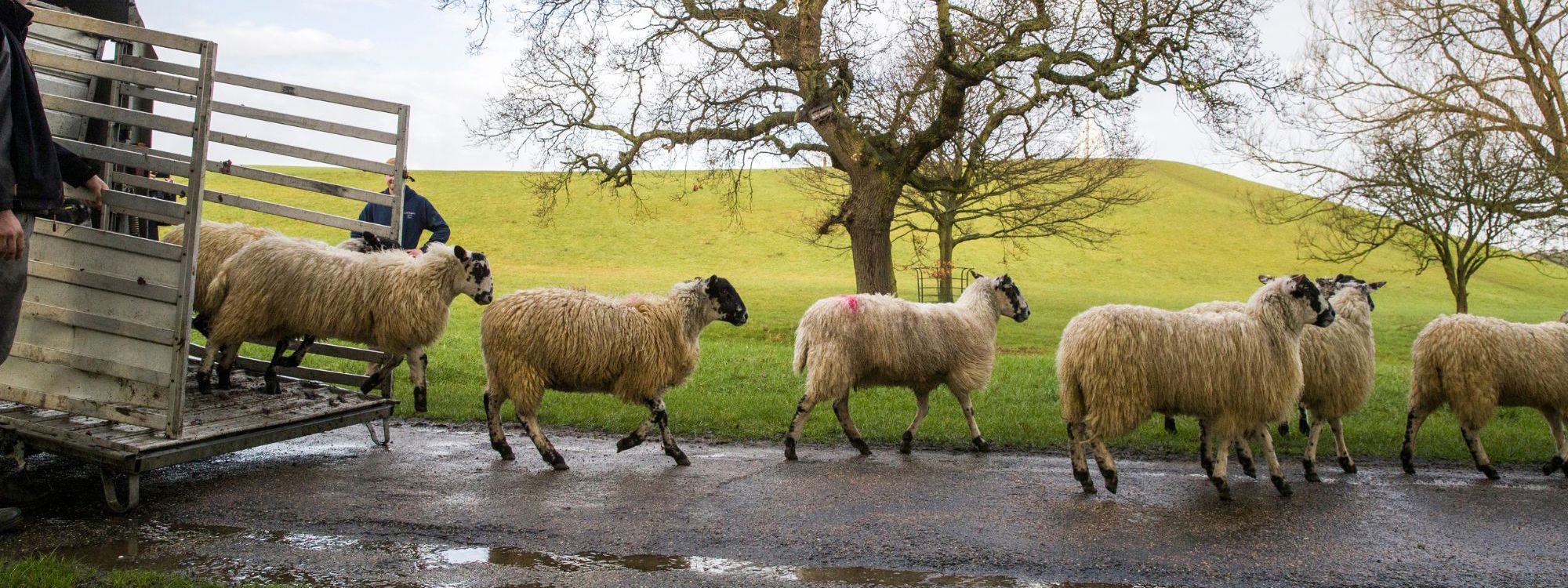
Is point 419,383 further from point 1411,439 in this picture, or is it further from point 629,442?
point 1411,439

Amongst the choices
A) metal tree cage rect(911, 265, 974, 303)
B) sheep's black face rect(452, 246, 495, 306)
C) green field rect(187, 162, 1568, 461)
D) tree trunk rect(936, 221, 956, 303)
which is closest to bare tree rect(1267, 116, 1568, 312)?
green field rect(187, 162, 1568, 461)

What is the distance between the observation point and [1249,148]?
26141mm

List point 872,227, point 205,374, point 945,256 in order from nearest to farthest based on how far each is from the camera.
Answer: point 205,374, point 872,227, point 945,256

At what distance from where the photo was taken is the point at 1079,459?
8156mm

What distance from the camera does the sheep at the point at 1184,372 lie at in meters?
8.09

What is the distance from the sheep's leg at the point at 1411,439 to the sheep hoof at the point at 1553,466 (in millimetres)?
1071

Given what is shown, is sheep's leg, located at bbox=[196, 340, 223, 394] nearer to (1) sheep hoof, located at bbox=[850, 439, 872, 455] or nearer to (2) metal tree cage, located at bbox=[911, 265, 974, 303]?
(1) sheep hoof, located at bbox=[850, 439, 872, 455]

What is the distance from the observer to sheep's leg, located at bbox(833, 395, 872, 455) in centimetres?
974

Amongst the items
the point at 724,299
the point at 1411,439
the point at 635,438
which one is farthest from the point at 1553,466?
the point at 635,438

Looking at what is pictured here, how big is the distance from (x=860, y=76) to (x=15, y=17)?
1526 centimetres

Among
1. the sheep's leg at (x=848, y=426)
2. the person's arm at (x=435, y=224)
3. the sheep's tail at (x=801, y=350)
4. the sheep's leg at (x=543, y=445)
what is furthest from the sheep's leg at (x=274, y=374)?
the sheep's leg at (x=848, y=426)

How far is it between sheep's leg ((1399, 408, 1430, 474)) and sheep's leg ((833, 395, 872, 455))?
5142mm

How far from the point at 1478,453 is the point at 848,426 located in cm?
593

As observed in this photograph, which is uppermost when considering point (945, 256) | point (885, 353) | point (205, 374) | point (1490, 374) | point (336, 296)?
point (945, 256)
